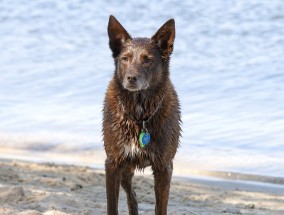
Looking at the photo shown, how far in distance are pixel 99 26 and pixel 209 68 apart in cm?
467

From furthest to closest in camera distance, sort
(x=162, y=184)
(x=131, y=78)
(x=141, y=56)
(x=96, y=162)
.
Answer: (x=96, y=162)
(x=162, y=184)
(x=141, y=56)
(x=131, y=78)

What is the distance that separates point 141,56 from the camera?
572 cm

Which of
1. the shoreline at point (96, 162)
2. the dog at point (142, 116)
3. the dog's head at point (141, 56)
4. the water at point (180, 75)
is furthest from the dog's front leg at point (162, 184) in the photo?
the water at point (180, 75)

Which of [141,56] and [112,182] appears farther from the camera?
[112,182]

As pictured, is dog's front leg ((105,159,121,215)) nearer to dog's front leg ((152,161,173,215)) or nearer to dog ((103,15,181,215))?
dog ((103,15,181,215))

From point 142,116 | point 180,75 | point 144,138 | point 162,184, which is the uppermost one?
point 180,75

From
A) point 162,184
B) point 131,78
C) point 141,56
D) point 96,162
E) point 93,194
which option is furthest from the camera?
point 96,162

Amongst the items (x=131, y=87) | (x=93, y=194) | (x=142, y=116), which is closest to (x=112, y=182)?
(x=142, y=116)

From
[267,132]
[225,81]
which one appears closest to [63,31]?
[225,81]

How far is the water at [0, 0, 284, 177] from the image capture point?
376 inches

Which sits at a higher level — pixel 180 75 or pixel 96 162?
pixel 180 75

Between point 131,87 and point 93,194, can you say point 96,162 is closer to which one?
point 93,194

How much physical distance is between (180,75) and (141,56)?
675cm

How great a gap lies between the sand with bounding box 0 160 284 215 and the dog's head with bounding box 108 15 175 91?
1.26m
